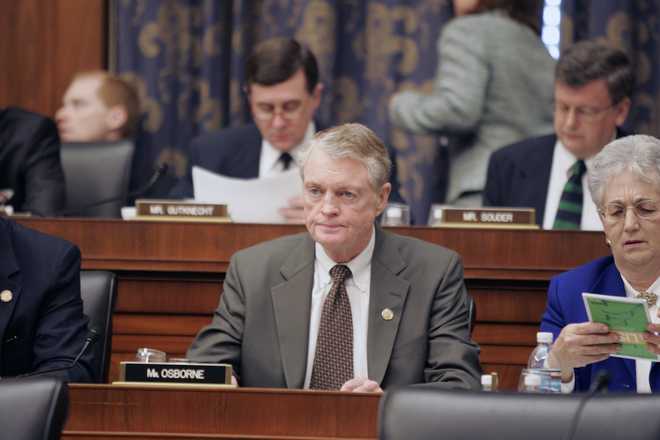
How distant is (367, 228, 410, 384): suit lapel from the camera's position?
141 inches

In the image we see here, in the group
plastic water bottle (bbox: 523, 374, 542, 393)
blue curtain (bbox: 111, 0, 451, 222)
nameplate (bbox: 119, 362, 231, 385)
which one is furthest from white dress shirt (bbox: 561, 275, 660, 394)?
blue curtain (bbox: 111, 0, 451, 222)

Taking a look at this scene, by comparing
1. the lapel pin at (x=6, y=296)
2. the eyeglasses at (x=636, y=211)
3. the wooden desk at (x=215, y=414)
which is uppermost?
the eyeglasses at (x=636, y=211)

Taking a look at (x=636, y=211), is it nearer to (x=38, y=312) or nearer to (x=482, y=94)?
(x=38, y=312)

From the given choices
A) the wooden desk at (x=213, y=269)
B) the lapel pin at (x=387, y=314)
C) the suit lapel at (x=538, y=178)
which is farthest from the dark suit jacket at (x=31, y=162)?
the lapel pin at (x=387, y=314)

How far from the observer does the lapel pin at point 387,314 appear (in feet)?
11.9

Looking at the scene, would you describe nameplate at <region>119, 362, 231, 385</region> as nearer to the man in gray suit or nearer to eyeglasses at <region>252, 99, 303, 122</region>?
the man in gray suit

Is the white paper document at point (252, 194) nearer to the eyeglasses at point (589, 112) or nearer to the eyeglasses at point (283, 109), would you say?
the eyeglasses at point (283, 109)

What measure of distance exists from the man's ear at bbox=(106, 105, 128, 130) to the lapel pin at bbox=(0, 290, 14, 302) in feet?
9.79

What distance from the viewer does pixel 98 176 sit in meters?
5.59

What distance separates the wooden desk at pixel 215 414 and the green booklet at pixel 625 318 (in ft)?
2.02

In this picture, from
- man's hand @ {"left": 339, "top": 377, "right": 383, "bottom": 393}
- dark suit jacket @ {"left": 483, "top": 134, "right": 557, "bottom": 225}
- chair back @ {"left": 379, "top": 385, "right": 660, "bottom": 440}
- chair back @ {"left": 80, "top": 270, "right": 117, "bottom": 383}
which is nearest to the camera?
chair back @ {"left": 379, "top": 385, "right": 660, "bottom": 440}

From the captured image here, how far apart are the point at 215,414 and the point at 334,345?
2.28 ft

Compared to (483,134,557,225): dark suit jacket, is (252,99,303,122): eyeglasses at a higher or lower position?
higher

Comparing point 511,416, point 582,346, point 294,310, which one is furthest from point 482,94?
point 511,416
